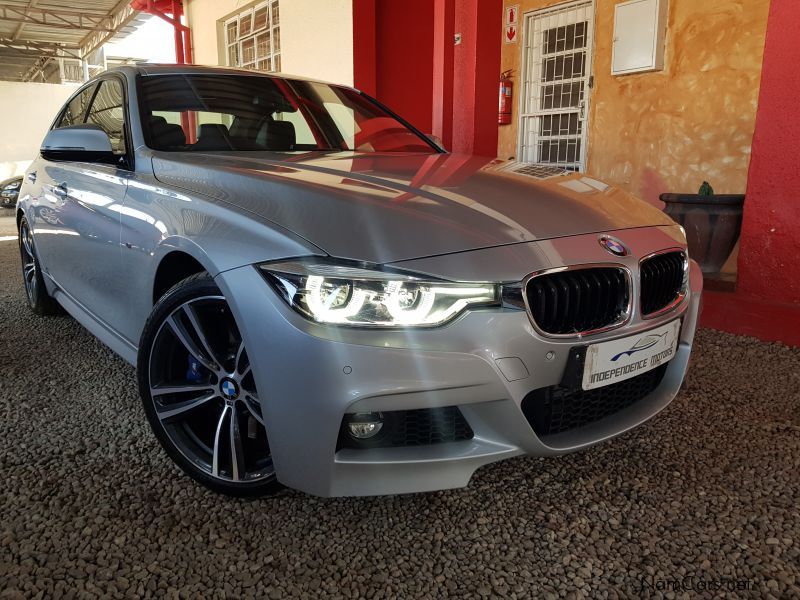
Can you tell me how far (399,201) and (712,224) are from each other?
387 cm

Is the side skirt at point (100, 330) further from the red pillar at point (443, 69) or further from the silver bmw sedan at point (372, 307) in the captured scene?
the red pillar at point (443, 69)

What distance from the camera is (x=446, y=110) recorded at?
6.03 meters

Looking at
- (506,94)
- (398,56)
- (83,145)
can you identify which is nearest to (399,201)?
(83,145)

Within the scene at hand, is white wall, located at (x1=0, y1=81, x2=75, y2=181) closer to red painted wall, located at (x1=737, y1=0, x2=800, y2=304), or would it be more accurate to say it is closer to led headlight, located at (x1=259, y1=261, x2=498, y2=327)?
red painted wall, located at (x1=737, y1=0, x2=800, y2=304)

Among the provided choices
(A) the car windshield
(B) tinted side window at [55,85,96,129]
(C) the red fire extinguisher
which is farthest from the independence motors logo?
(C) the red fire extinguisher

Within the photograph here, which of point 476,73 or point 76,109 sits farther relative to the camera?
point 476,73

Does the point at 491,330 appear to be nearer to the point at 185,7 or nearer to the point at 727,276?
the point at 727,276

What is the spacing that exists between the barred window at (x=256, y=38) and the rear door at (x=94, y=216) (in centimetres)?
624

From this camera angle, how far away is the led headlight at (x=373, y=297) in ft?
4.89

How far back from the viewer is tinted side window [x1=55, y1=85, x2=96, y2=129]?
332cm

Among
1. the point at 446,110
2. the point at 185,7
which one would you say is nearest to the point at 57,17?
the point at 185,7

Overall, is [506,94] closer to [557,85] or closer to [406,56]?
[557,85]

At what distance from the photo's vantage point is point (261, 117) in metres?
2.79

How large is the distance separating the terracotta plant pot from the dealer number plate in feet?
10.5
